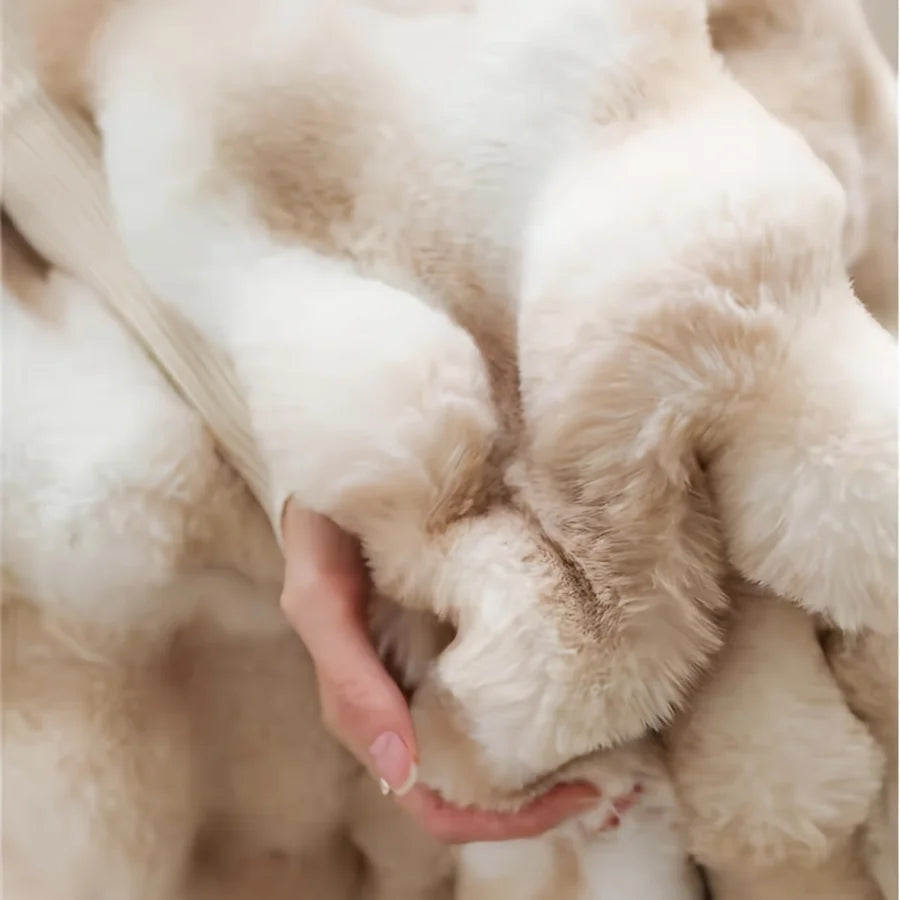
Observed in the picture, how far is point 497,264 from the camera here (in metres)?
0.58

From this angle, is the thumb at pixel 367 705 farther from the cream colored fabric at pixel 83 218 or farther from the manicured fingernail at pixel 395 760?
the cream colored fabric at pixel 83 218

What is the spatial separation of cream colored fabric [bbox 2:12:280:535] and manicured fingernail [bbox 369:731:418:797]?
21 cm

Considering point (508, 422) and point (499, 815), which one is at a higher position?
point (508, 422)

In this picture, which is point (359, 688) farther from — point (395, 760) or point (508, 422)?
point (508, 422)

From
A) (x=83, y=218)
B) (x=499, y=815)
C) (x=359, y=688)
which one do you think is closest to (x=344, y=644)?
(x=359, y=688)

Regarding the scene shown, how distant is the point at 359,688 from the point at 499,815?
0.11 metres

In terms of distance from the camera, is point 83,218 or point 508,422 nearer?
point 508,422

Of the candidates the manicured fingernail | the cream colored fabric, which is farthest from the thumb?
the cream colored fabric

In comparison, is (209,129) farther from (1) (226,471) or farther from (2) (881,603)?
(2) (881,603)

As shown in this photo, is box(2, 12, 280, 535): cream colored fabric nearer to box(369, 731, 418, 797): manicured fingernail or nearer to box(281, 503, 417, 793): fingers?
box(281, 503, 417, 793): fingers

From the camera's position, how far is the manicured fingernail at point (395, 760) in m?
0.54

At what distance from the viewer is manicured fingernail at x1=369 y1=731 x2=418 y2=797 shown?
0.54 meters

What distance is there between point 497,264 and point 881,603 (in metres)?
0.28

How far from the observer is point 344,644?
1.89 ft
